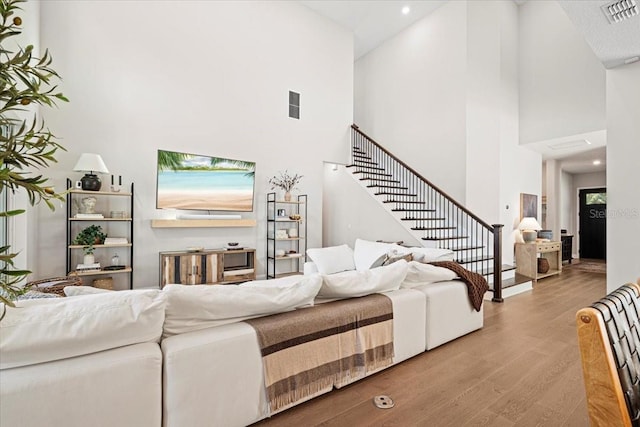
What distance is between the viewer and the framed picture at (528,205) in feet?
23.8

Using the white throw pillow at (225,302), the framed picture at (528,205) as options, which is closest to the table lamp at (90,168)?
the white throw pillow at (225,302)

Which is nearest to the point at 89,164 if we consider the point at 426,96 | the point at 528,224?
the point at 426,96

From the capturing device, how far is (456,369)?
2664mm

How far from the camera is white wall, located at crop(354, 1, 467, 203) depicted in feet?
22.0

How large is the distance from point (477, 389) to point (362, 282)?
111cm

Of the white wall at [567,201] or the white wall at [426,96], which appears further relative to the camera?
the white wall at [567,201]

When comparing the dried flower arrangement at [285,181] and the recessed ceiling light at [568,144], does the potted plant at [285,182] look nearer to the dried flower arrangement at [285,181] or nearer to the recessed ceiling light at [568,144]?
the dried flower arrangement at [285,181]

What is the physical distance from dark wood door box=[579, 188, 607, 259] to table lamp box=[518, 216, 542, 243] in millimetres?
4349

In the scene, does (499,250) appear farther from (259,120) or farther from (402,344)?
(259,120)

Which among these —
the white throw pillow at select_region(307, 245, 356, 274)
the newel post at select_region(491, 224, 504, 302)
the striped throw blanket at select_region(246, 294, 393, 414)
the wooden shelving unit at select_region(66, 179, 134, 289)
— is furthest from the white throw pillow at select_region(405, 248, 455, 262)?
the wooden shelving unit at select_region(66, 179, 134, 289)

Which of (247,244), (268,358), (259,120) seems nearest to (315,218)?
(247,244)

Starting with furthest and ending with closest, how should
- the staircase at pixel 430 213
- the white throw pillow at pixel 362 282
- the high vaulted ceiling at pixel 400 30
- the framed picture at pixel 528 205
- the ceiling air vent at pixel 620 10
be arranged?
the framed picture at pixel 528 205 → the high vaulted ceiling at pixel 400 30 → the staircase at pixel 430 213 → the ceiling air vent at pixel 620 10 → the white throw pillow at pixel 362 282

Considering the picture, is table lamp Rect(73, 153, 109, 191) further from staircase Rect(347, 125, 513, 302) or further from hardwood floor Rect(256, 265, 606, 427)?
staircase Rect(347, 125, 513, 302)

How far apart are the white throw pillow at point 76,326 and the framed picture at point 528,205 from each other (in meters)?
7.70
